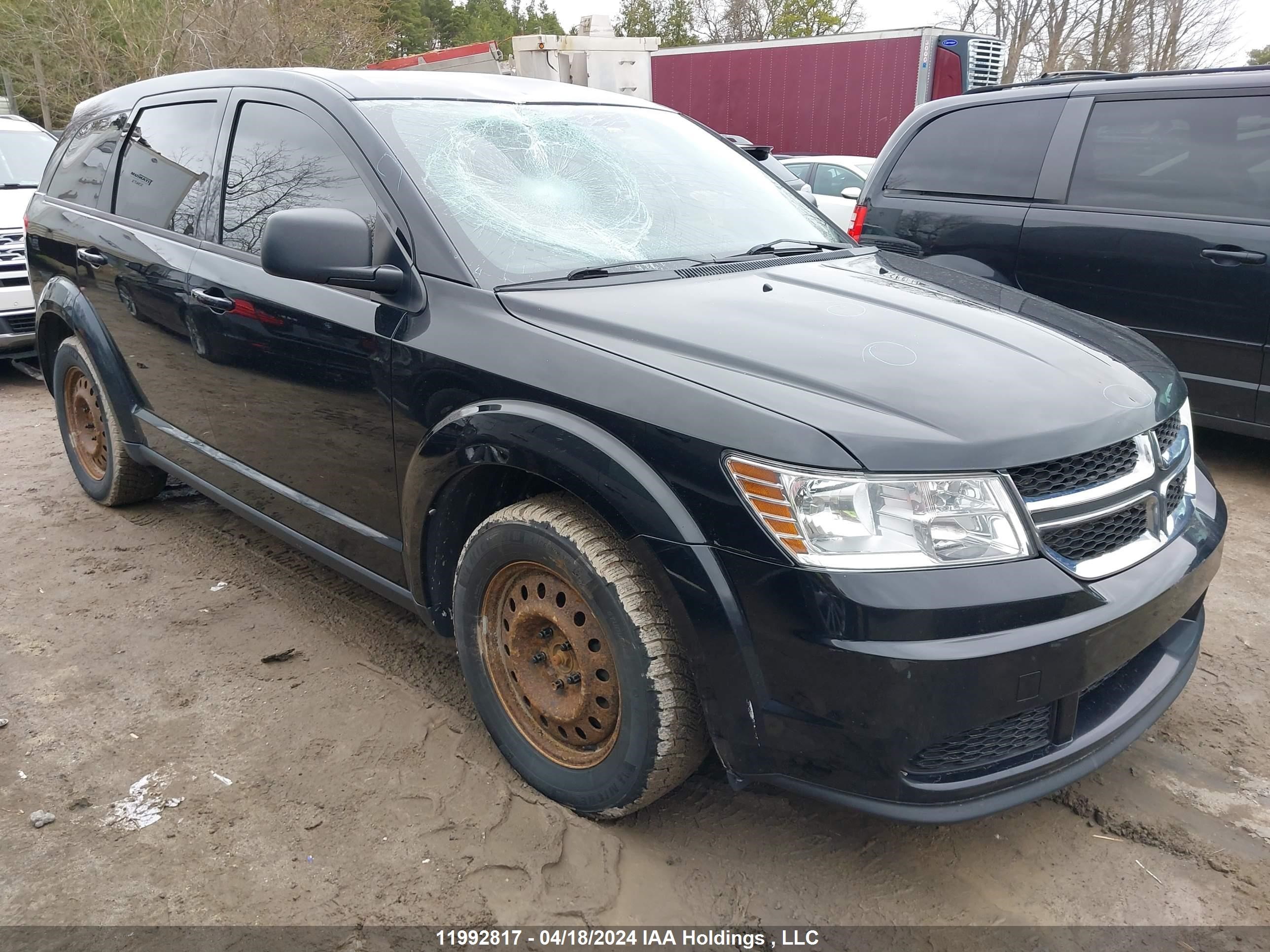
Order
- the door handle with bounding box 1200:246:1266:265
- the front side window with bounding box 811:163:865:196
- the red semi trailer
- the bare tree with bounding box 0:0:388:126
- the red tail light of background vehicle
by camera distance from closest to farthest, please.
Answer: the door handle with bounding box 1200:246:1266:265, the red tail light of background vehicle, the front side window with bounding box 811:163:865:196, the red semi trailer, the bare tree with bounding box 0:0:388:126

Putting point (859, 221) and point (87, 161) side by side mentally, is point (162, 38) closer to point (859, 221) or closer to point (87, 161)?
point (87, 161)

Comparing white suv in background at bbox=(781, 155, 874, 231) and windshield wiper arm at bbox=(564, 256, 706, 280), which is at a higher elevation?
windshield wiper arm at bbox=(564, 256, 706, 280)

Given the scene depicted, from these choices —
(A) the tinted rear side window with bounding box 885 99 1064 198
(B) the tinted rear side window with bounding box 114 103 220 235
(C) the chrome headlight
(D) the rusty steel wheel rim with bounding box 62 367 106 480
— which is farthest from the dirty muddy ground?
(A) the tinted rear side window with bounding box 885 99 1064 198

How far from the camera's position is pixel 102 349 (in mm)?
4020

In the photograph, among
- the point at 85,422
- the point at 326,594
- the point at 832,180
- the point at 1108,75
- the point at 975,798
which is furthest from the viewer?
the point at 832,180

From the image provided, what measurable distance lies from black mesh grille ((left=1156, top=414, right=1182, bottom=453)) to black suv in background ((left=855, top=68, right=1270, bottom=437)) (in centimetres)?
242

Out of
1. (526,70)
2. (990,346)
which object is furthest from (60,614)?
(526,70)

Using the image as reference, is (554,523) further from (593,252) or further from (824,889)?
(824,889)

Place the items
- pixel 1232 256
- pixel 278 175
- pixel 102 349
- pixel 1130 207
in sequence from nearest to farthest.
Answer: pixel 278 175
pixel 102 349
pixel 1232 256
pixel 1130 207

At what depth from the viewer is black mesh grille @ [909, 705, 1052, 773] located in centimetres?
191

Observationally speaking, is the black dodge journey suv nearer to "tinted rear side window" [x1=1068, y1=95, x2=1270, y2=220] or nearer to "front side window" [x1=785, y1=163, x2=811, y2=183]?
"tinted rear side window" [x1=1068, y1=95, x2=1270, y2=220]

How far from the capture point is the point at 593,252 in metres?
2.64

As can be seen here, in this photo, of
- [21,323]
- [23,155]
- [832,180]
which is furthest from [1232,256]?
[23,155]

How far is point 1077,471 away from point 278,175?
2.46 meters
